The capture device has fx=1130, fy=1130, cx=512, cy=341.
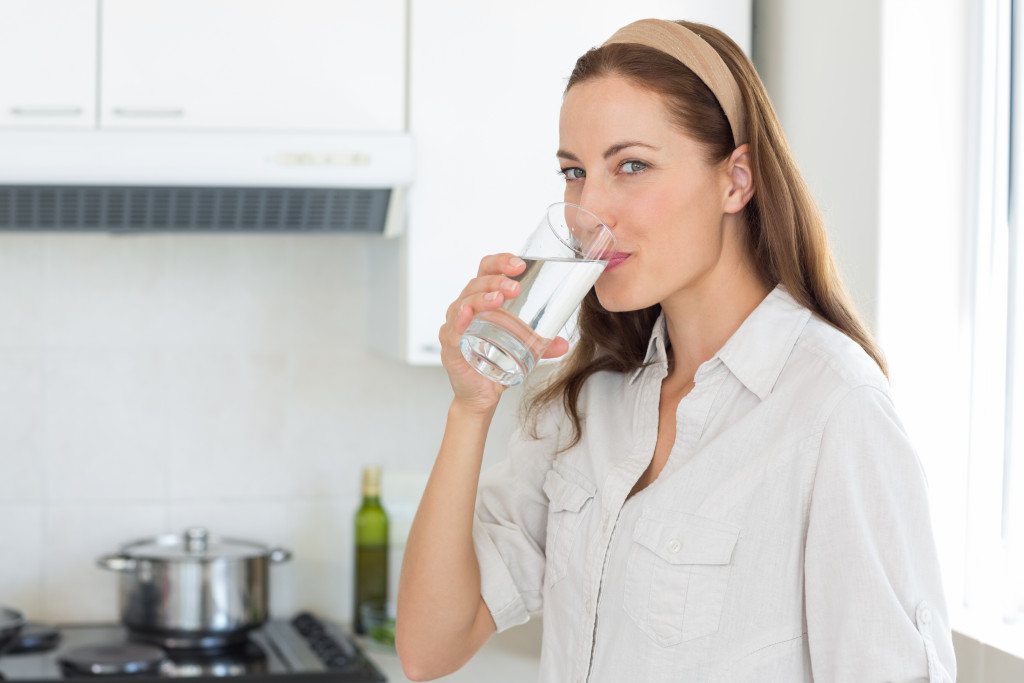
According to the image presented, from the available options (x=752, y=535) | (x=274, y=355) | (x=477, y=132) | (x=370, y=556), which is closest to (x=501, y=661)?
(x=370, y=556)

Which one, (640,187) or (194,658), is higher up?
(640,187)

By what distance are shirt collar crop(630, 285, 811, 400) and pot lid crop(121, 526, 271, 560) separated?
53.5 inches

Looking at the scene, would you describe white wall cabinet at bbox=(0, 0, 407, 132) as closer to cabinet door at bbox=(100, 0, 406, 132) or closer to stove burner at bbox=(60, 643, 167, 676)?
cabinet door at bbox=(100, 0, 406, 132)

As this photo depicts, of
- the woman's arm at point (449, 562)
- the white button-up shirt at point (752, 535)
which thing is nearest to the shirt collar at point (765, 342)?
the white button-up shirt at point (752, 535)

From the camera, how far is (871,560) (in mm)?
932

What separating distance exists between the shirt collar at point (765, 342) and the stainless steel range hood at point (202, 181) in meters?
1.02

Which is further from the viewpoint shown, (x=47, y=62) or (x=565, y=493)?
(x=47, y=62)

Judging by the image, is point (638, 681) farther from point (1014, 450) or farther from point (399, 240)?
point (399, 240)

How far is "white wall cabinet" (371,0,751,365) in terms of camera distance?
2.02 m

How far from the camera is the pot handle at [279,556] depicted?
222cm

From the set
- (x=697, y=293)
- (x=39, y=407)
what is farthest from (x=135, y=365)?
(x=697, y=293)

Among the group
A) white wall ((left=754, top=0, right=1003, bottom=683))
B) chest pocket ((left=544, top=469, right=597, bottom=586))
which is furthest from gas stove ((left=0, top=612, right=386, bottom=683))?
white wall ((left=754, top=0, right=1003, bottom=683))

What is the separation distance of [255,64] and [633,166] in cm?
109

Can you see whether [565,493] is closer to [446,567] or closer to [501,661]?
[446,567]
